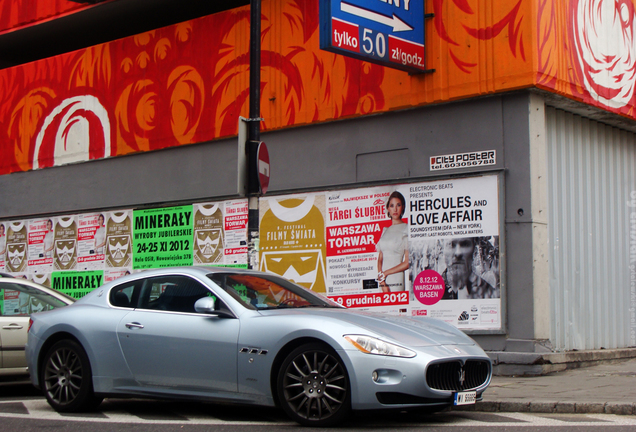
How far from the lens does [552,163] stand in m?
11.7

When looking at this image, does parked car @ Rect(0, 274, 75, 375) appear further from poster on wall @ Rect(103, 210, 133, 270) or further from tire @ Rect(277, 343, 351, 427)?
poster on wall @ Rect(103, 210, 133, 270)

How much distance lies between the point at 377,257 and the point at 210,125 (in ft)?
14.9

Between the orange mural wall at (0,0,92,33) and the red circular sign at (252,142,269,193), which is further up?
the orange mural wall at (0,0,92,33)

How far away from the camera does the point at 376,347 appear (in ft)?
21.0

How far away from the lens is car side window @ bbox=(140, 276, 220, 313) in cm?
745

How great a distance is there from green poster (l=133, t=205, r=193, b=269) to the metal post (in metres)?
5.25

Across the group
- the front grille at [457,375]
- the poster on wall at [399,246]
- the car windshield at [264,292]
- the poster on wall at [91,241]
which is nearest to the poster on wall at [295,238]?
the poster on wall at [399,246]

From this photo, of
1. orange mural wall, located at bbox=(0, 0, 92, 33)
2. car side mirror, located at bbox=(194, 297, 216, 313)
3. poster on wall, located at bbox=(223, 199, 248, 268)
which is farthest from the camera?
orange mural wall, located at bbox=(0, 0, 92, 33)

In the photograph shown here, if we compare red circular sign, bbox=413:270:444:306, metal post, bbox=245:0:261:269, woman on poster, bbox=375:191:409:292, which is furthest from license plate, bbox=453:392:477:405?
woman on poster, bbox=375:191:409:292

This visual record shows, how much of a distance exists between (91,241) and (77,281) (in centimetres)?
95

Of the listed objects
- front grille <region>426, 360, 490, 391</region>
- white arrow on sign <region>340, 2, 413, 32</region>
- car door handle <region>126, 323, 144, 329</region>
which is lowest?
front grille <region>426, 360, 490, 391</region>

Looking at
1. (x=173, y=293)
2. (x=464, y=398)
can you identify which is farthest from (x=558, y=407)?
(x=173, y=293)

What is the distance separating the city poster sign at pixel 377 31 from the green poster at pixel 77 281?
27.2ft

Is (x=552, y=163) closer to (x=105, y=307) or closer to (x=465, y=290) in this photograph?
(x=465, y=290)
